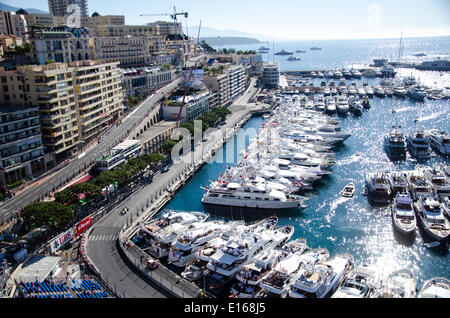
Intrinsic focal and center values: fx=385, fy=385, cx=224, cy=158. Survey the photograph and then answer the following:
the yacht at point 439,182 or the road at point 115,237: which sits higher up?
the yacht at point 439,182

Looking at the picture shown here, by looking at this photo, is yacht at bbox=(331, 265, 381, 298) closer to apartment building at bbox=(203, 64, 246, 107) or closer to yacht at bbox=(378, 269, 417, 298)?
yacht at bbox=(378, 269, 417, 298)

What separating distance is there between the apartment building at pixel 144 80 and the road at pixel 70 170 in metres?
9.08

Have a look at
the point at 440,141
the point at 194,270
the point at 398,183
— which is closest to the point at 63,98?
the point at 194,270

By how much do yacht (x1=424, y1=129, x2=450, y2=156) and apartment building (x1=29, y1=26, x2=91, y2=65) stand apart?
59812 mm

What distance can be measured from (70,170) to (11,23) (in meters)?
77.6

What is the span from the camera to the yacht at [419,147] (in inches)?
2353

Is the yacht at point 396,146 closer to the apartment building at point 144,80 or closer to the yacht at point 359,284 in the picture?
the yacht at point 359,284

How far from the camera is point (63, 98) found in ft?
164

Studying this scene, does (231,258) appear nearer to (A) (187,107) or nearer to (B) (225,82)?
(A) (187,107)

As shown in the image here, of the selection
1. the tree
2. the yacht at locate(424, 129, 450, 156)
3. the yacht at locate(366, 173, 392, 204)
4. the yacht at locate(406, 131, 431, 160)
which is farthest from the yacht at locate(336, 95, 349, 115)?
the tree

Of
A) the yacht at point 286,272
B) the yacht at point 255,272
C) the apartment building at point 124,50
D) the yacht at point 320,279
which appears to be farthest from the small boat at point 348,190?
the apartment building at point 124,50

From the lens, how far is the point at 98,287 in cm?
2761

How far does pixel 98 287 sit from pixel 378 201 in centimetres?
3236

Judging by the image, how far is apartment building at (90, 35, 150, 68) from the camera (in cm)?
8506
